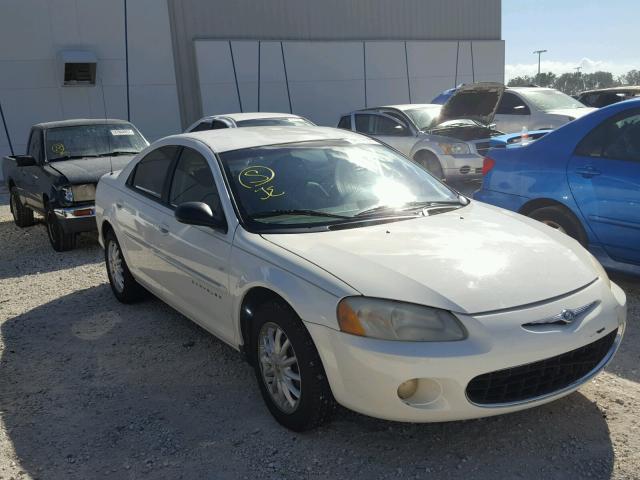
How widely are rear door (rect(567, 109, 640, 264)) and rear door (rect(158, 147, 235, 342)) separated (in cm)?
303

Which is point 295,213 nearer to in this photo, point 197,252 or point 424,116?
point 197,252

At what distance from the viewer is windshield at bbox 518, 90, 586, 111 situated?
39.0ft

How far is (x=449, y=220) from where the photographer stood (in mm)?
3574

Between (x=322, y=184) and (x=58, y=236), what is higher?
(x=322, y=184)

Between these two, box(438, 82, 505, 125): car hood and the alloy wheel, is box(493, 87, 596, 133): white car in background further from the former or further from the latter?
the alloy wheel

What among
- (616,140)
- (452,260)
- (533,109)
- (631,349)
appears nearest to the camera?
(452,260)

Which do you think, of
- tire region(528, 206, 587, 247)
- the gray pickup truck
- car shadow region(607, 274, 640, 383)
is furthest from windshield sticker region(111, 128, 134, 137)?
car shadow region(607, 274, 640, 383)

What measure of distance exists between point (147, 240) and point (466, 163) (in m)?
6.83

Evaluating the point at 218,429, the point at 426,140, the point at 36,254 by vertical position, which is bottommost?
the point at 36,254

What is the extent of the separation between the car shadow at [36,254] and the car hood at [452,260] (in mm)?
4592

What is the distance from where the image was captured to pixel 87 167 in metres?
7.71

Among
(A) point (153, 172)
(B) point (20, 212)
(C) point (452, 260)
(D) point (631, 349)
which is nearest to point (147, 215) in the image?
(A) point (153, 172)

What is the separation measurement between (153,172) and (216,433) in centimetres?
226

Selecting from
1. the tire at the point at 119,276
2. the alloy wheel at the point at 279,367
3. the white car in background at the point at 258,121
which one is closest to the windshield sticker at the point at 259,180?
the alloy wheel at the point at 279,367
